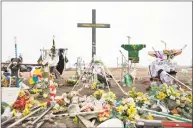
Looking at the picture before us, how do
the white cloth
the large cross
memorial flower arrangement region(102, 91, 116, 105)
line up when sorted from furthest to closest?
the white cloth
the large cross
memorial flower arrangement region(102, 91, 116, 105)

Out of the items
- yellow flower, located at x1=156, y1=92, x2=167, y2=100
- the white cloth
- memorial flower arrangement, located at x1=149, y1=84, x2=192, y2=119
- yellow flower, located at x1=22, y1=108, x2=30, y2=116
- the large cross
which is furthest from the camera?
the white cloth

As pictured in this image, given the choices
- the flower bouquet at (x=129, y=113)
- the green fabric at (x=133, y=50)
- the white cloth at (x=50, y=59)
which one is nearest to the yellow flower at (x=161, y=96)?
the flower bouquet at (x=129, y=113)

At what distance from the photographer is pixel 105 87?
11055 mm

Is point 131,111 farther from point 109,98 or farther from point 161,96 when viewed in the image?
point 161,96

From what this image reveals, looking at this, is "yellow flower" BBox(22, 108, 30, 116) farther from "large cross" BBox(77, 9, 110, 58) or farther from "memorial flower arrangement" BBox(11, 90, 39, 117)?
"large cross" BBox(77, 9, 110, 58)

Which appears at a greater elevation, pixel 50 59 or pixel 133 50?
pixel 133 50

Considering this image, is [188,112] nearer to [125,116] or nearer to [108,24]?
[125,116]

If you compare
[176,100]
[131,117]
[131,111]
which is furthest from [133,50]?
[131,117]

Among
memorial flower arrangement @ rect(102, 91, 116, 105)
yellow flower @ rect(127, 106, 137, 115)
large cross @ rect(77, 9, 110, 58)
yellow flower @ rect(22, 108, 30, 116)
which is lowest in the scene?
yellow flower @ rect(22, 108, 30, 116)

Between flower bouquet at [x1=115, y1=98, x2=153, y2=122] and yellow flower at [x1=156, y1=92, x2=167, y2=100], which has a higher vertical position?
yellow flower at [x1=156, y1=92, x2=167, y2=100]

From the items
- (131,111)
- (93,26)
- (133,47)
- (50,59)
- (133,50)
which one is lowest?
(131,111)

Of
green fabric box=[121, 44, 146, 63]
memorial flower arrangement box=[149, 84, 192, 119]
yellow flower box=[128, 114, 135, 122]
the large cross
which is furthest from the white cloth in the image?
yellow flower box=[128, 114, 135, 122]

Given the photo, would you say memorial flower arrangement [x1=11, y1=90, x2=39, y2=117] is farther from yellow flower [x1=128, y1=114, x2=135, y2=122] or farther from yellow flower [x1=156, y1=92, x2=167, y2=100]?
yellow flower [x1=156, y1=92, x2=167, y2=100]

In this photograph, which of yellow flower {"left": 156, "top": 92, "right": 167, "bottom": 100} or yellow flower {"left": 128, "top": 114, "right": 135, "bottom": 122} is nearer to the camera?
yellow flower {"left": 128, "top": 114, "right": 135, "bottom": 122}
